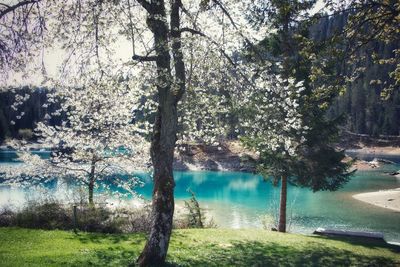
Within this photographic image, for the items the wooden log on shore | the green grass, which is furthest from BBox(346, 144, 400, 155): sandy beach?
the green grass

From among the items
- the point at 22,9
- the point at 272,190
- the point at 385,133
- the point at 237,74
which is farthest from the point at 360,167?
the point at 22,9

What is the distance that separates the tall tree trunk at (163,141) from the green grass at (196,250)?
34.0 inches

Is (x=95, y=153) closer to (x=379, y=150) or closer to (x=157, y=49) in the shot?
(x=157, y=49)

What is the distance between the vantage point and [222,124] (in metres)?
17.4

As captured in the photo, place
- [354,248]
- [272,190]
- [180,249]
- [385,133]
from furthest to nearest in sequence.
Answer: [385,133] → [272,190] → [354,248] → [180,249]

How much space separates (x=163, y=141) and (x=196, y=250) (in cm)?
514

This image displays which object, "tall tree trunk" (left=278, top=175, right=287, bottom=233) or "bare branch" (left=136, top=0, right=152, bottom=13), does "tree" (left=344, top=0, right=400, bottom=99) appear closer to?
"bare branch" (left=136, top=0, right=152, bottom=13)

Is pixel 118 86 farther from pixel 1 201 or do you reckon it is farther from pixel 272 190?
pixel 272 190

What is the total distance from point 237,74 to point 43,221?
39.1 ft

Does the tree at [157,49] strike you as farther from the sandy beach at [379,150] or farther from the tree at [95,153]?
the sandy beach at [379,150]

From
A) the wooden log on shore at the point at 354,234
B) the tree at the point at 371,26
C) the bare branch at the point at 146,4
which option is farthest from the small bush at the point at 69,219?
the tree at the point at 371,26

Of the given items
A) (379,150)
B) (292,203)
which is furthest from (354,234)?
(379,150)

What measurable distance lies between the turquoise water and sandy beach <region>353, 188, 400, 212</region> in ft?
3.97

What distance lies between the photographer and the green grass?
11.6 metres
